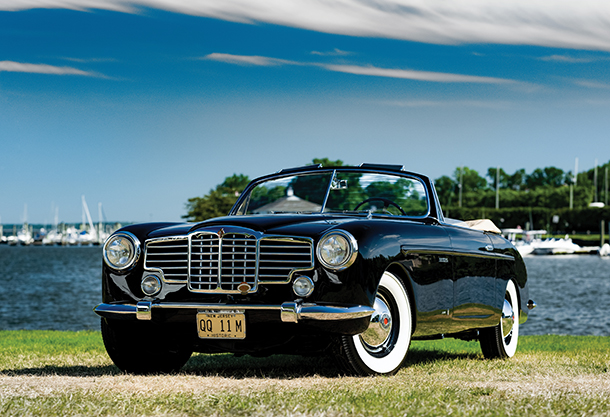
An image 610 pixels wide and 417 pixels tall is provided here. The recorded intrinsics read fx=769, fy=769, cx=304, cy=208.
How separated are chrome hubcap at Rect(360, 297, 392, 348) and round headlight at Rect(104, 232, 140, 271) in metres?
1.94

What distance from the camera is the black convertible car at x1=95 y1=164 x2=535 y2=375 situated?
548cm

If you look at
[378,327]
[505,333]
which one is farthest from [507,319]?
[378,327]

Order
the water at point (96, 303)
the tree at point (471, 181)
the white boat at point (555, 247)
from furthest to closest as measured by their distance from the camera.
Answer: the tree at point (471, 181) → the white boat at point (555, 247) → the water at point (96, 303)

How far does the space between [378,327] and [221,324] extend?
3.88 feet

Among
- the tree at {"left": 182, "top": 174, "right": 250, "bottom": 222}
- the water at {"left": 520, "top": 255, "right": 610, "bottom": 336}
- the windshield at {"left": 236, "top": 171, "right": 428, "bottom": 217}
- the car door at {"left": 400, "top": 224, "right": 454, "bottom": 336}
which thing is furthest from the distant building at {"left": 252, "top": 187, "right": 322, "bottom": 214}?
Answer: the tree at {"left": 182, "top": 174, "right": 250, "bottom": 222}

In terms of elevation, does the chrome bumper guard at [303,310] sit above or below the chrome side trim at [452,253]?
below

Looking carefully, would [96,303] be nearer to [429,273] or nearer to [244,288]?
[429,273]

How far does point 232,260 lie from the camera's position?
571 cm

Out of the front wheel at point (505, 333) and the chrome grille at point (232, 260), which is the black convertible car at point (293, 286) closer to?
the chrome grille at point (232, 260)

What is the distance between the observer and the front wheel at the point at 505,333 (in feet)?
26.2

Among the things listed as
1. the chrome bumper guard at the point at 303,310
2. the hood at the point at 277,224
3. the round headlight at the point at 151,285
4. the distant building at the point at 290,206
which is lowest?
the chrome bumper guard at the point at 303,310

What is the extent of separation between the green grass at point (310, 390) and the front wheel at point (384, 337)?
0.16 metres

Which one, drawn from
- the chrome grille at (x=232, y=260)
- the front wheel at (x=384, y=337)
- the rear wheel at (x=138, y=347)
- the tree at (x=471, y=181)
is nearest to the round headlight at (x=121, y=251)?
the chrome grille at (x=232, y=260)

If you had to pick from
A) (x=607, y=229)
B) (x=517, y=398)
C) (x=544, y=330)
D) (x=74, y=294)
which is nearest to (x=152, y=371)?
(x=517, y=398)
